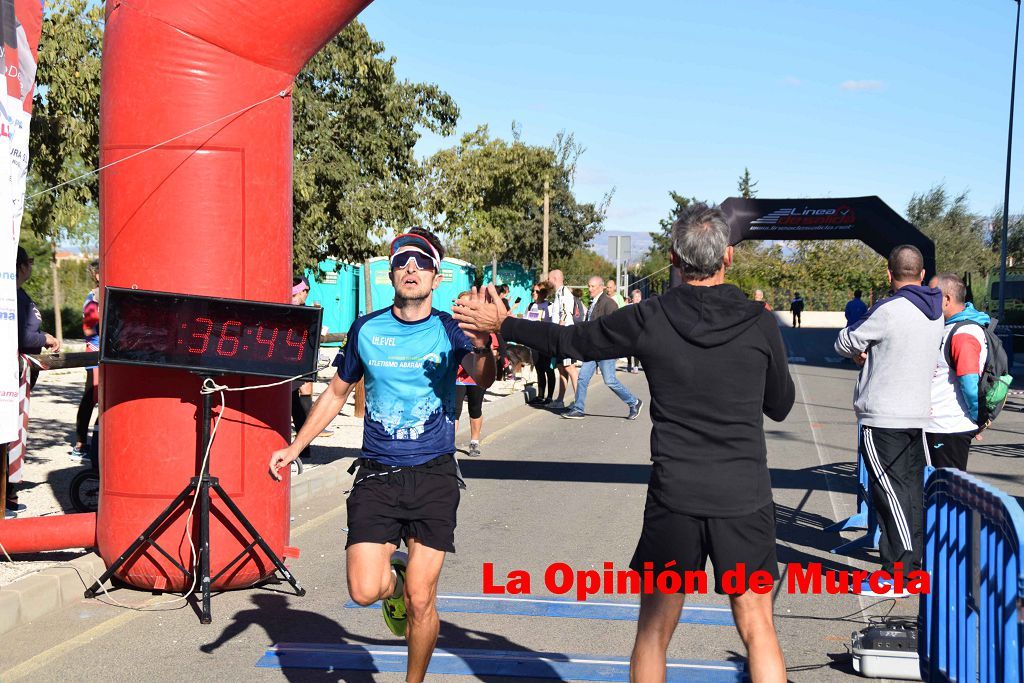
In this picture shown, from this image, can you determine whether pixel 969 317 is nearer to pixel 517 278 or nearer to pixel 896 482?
pixel 896 482

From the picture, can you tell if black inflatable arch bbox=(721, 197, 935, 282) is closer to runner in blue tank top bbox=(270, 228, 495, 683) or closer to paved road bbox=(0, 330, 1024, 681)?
paved road bbox=(0, 330, 1024, 681)

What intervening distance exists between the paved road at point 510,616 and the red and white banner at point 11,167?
1.35m

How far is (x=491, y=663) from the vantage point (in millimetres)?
5355

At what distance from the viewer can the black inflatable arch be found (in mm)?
14125

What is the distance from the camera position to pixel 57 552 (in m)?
7.51

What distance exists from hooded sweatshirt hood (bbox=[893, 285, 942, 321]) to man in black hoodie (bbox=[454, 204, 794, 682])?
2.92 metres

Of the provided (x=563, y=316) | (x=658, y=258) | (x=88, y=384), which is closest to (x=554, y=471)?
(x=88, y=384)

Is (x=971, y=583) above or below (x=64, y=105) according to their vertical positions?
below

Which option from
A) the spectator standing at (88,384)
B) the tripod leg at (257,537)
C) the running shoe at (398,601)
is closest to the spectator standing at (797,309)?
the spectator standing at (88,384)

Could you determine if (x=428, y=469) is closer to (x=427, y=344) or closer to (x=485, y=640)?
(x=427, y=344)

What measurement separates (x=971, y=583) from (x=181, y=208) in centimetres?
Answer: 478

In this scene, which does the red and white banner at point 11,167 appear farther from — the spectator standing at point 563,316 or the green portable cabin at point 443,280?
the green portable cabin at point 443,280

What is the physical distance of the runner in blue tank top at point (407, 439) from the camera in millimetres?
4684

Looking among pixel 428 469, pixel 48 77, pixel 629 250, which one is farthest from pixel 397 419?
pixel 629 250
